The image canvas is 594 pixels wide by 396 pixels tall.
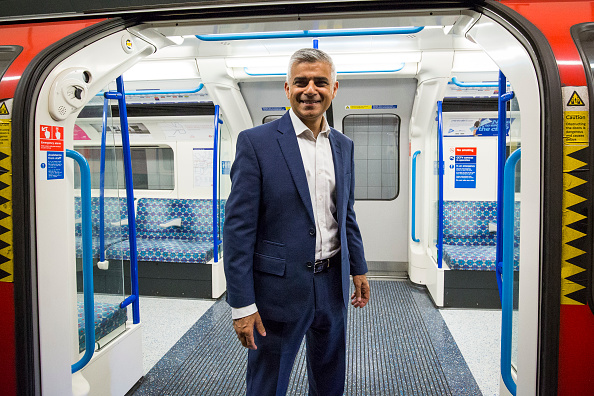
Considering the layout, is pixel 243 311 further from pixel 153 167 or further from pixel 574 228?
pixel 153 167

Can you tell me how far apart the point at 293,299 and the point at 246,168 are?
2.03 feet

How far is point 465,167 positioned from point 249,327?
4594 mm

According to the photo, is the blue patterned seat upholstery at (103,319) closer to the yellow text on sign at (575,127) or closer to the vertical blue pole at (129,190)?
the vertical blue pole at (129,190)

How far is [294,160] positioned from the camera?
5.69 ft

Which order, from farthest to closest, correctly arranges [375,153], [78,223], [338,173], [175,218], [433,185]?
[375,153]
[175,218]
[433,185]
[78,223]
[338,173]

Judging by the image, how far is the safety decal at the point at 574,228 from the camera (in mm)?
1478

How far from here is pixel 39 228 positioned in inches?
67.4

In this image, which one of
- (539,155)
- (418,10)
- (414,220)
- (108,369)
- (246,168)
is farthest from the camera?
(414,220)

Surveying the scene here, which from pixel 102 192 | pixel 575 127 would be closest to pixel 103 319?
pixel 102 192

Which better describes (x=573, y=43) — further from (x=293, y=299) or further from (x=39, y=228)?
(x=39, y=228)

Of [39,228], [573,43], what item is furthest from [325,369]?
[573,43]

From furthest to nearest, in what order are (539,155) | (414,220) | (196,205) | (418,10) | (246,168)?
(196,205), (414,220), (418,10), (246,168), (539,155)

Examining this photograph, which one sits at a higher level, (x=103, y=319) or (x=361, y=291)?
(x=361, y=291)

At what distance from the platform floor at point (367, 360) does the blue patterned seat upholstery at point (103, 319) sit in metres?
0.57
